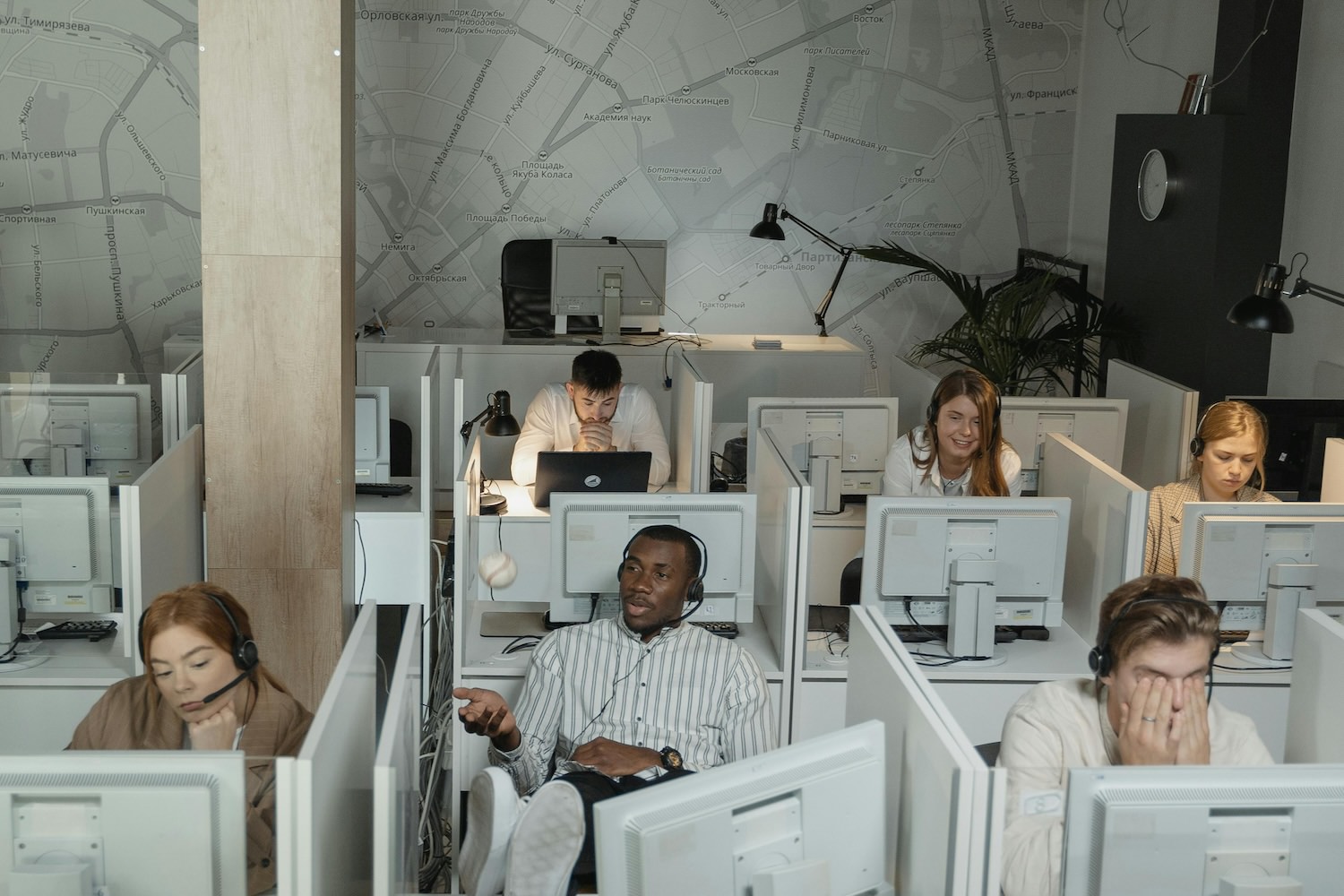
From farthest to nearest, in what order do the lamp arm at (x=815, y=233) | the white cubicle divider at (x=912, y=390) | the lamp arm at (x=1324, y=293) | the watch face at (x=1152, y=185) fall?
the lamp arm at (x=815, y=233) < the watch face at (x=1152, y=185) < the white cubicle divider at (x=912, y=390) < the lamp arm at (x=1324, y=293)

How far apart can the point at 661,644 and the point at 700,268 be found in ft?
14.1

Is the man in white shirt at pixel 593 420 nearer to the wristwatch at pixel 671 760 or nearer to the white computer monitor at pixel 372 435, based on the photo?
the white computer monitor at pixel 372 435

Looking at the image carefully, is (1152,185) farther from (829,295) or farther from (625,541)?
(625,541)

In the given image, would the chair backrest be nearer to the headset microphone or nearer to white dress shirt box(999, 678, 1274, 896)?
the headset microphone

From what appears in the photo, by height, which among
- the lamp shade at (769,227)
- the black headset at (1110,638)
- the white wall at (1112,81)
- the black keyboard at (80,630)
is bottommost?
the black keyboard at (80,630)

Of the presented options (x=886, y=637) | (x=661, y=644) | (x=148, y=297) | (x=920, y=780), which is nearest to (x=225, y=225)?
(x=661, y=644)

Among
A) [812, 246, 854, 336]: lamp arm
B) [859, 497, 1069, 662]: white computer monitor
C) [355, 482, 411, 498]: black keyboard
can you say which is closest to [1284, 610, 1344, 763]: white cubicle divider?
[859, 497, 1069, 662]: white computer monitor

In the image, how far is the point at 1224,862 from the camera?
5.43 feet

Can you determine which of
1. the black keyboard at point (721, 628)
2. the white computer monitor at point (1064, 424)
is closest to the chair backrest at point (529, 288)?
the white computer monitor at point (1064, 424)

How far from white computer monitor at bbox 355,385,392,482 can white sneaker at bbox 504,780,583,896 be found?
8.14 ft

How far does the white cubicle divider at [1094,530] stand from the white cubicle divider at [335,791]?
1.85 metres

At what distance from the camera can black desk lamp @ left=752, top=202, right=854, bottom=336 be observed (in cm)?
630

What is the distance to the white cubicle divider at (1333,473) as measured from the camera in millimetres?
3844

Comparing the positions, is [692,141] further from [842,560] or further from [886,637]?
[886,637]
